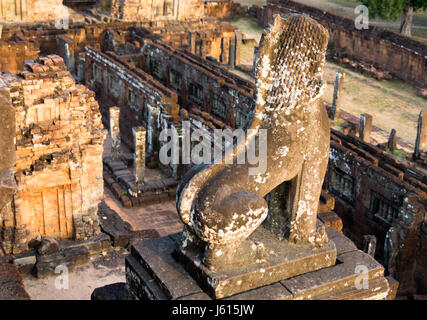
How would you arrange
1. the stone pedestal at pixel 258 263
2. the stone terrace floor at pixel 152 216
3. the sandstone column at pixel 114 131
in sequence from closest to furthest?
the stone pedestal at pixel 258 263
the stone terrace floor at pixel 152 216
the sandstone column at pixel 114 131

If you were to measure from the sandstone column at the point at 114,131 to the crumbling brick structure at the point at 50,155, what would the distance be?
582cm

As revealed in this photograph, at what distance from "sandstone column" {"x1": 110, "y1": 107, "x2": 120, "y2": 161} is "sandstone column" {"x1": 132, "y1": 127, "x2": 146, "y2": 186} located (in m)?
1.59

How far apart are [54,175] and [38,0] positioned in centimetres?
1973

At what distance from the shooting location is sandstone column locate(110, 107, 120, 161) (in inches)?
754

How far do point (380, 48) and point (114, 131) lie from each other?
17424mm

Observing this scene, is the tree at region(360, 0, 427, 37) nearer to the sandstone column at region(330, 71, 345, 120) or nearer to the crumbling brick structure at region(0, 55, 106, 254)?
the sandstone column at region(330, 71, 345, 120)

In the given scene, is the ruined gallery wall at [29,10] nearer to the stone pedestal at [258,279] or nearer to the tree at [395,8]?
the tree at [395,8]

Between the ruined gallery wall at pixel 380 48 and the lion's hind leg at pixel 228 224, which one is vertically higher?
the lion's hind leg at pixel 228 224

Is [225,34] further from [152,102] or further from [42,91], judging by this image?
[42,91]

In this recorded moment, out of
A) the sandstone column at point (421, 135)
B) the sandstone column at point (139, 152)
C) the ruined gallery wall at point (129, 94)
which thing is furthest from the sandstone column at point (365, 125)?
the sandstone column at point (139, 152)

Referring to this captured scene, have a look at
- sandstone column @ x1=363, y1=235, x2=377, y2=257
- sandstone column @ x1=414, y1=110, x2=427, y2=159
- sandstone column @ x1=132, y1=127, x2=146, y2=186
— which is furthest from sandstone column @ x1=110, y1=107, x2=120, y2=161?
sandstone column @ x1=414, y1=110, x2=427, y2=159

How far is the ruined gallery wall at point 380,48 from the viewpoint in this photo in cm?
2938

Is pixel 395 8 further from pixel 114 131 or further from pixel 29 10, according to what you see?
pixel 114 131

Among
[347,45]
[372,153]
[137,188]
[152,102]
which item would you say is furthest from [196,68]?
[347,45]
